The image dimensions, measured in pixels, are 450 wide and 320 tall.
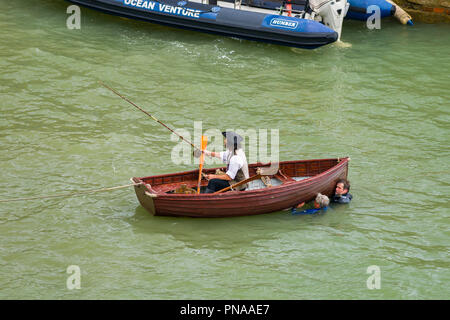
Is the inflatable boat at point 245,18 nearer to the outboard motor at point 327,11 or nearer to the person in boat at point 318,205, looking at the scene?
the outboard motor at point 327,11

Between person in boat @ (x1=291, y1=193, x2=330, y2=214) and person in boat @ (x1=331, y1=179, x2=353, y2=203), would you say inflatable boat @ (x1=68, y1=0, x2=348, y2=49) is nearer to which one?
person in boat @ (x1=331, y1=179, x2=353, y2=203)

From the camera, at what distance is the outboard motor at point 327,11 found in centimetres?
1767

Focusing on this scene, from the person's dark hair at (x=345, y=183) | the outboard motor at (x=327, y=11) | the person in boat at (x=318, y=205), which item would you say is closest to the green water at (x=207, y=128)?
the person in boat at (x=318, y=205)

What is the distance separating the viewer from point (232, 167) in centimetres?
1020

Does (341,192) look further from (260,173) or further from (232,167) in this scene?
(232,167)

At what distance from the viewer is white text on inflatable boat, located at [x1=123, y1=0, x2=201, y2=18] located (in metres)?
18.0

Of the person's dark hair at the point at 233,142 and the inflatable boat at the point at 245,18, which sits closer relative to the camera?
the person's dark hair at the point at 233,142

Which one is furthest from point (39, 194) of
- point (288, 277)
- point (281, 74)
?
point (281, 74)

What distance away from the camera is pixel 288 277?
8.83m

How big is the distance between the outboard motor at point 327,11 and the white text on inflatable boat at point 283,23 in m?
0.84

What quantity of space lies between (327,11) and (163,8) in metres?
4.48

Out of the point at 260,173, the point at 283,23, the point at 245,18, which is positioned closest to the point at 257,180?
the point at 260,173
